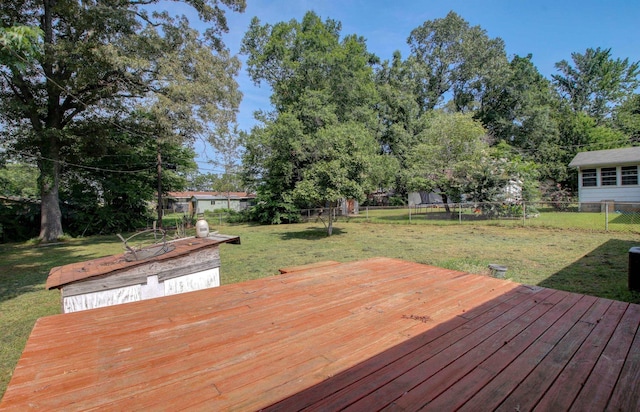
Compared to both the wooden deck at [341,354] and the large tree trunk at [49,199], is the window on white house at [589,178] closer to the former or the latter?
the wooden deck at [341,354]

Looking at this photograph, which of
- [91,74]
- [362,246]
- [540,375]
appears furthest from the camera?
[91,74]

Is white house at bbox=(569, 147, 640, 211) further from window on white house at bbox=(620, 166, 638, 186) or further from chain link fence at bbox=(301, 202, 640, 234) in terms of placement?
chain link fence at bbox=(301, 202, 640, 234)

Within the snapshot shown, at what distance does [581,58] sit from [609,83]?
138 inches

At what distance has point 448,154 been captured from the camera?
52.0ft

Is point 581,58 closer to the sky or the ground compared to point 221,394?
closer to the sky

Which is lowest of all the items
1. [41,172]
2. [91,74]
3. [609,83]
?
[41,172]

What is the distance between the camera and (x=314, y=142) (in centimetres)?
1662

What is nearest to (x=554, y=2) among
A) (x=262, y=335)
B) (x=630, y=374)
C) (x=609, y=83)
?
(x=630, y=374)

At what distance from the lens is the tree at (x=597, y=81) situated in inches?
1014

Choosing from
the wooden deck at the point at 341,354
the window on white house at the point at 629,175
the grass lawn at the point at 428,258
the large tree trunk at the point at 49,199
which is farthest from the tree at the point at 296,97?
the wooden deck at the point at 341,354

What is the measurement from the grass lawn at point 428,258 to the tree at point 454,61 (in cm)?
1956

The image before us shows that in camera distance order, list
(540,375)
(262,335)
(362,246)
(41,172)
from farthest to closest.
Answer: (41,172) < (362,246) < (262,335) < (540,375)

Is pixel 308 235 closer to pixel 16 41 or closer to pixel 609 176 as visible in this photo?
pixel 16 41

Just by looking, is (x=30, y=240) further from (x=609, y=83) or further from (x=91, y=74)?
(x=609, y=83)
